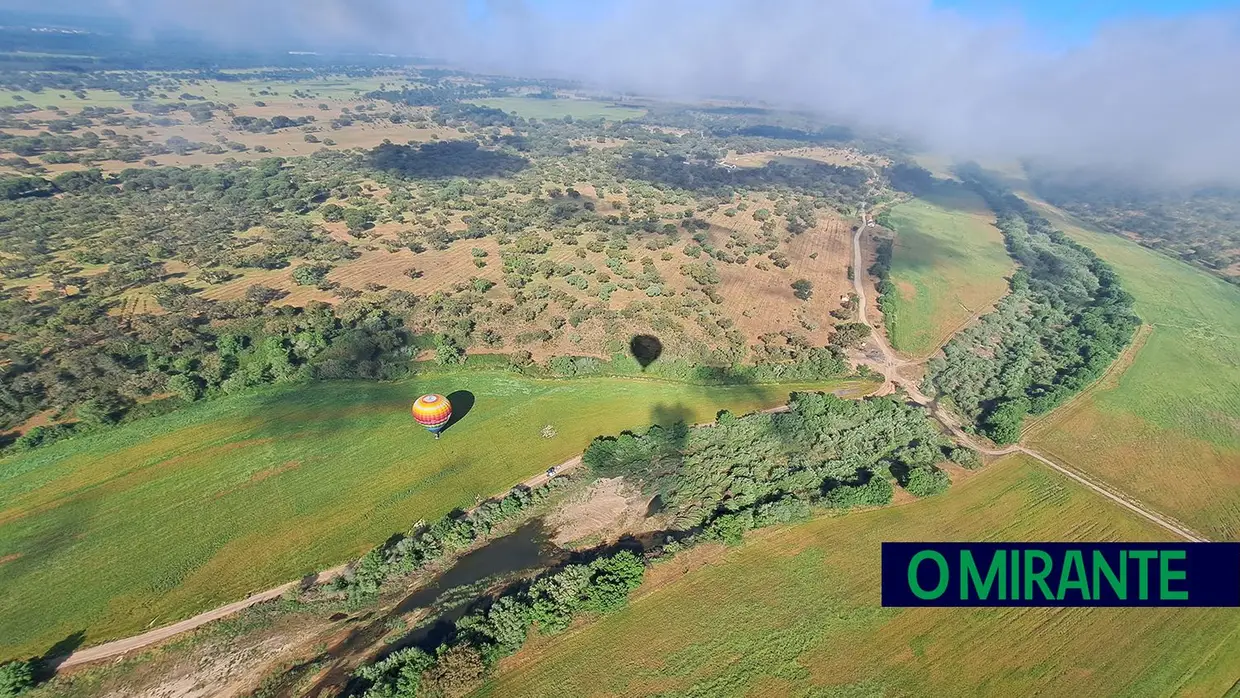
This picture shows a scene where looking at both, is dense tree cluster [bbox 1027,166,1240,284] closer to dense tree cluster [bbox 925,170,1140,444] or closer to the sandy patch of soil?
dense tree cluster [bbox 925,170,1140,444]

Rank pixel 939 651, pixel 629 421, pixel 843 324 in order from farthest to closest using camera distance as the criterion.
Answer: pixel 843 324
pixel 629 421
pixel 939 651

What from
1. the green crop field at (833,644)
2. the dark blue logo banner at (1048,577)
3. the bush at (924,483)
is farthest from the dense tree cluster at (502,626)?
the bush at (924,483)

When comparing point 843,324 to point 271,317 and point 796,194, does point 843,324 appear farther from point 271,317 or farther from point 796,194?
point 796,194

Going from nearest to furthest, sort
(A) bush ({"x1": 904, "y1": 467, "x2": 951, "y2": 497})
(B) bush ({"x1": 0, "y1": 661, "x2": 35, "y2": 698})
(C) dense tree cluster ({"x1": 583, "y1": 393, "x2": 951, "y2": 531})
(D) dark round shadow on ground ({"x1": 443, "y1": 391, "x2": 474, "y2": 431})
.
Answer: (B) bush ({"x1": 0, "y1": 661, "x2": 35, "y2": 698}) → (C) dense tree cluster ({"x1": 583, "y1": 393, "x2": 951, "y2": 531}) → (A) bush ({"x1": 904, "y1": 467, "x2": 951, "y2": 497}) → (D) dark round shadow on ground ({"x1": 443, "y1": 391, "x2": 474, "y2": 431})

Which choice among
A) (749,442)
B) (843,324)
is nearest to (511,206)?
(843,324)

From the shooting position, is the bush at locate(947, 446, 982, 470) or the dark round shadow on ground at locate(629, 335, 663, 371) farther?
the dark round shadow on ground at locate(629, 335, 663, 371)

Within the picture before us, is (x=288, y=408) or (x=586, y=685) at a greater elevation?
(x=288, y=408)

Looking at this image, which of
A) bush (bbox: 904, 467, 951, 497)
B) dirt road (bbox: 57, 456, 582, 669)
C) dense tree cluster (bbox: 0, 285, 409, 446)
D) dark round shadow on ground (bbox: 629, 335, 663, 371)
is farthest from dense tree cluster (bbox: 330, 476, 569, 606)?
bush (bbox: 904, 467, 951, 497)
